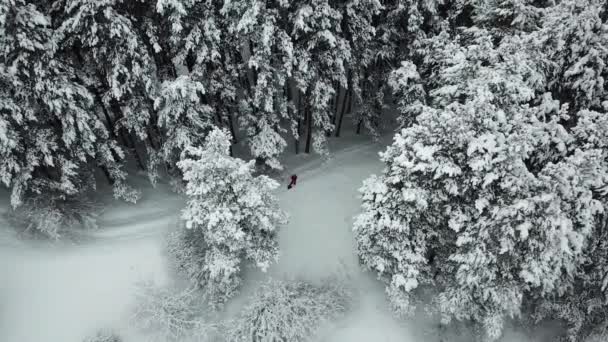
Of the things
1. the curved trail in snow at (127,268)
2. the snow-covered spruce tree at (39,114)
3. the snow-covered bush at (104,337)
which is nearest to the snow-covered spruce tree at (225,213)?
the curved trail in snow at (127,268)

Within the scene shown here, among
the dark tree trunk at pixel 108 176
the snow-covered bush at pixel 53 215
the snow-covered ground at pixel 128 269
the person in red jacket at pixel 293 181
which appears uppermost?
the dark tree trunk at pixel 108 176

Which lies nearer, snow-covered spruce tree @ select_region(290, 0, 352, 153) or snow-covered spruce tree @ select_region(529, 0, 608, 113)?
snow-covered spruce tree @ select_region(529, 0, 608, 113)

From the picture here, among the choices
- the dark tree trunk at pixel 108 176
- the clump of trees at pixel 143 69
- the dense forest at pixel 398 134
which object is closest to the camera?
the dense forest at pixel 398 134

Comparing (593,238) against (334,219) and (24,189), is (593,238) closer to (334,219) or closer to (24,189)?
(334,219)

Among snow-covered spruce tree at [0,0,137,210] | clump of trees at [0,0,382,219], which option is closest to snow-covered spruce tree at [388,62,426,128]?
clump of trees at [0,0,382,219]

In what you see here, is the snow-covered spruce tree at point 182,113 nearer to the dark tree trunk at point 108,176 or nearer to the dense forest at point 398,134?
the dense forest at point 398,134

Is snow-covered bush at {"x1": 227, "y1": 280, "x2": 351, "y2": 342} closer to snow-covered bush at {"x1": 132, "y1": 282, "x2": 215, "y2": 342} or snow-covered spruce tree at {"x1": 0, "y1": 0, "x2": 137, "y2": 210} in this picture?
snow-covered bush at {"x1": 132, "y1": 282, "x2": 215, "y2": 342}

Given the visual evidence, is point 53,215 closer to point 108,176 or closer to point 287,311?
point 108,176

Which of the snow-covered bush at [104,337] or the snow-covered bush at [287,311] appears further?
the snow-covered bush at [104,337]
